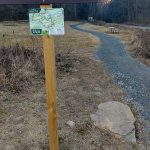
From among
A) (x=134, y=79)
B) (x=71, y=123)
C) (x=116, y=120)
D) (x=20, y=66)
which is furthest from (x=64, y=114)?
(x=134, y=79)

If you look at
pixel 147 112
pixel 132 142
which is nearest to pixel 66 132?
pixel 132 142

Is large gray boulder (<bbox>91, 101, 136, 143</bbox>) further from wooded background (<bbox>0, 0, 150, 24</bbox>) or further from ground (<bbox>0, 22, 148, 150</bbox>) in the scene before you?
wooded background (<bbox>0, 0, 150, 24</bbox>)

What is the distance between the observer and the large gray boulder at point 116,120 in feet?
18.5

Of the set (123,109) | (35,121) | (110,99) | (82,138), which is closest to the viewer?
(82,138)

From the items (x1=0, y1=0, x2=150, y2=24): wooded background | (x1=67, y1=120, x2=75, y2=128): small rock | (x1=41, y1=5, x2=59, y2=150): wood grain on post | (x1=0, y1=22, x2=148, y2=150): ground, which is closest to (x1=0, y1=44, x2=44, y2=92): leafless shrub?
(x1=0, y1=22, x2=148, y2=150): ground

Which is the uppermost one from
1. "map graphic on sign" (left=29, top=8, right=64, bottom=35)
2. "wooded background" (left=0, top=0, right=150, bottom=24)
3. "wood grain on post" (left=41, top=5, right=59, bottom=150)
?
"map graphic on sign" (left=29, top=8, right=64, bottom=35)

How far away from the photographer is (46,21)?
4004 millimetres

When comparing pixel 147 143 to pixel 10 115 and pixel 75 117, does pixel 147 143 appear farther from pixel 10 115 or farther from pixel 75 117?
pixel 10 115

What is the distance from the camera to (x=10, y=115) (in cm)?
616

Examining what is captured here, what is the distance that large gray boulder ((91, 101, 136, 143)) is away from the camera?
5633 millimetres

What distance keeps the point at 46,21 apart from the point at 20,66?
4.70m

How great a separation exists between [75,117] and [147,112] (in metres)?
1.63

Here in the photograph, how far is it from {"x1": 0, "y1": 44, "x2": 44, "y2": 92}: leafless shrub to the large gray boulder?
2146 millimetres

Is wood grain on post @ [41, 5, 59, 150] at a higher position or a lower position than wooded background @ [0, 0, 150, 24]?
higher
